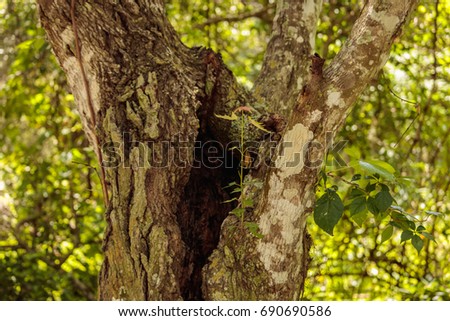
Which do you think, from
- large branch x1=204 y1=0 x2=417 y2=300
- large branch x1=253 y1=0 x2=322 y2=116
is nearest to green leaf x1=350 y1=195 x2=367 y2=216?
large branch x1=204 y1=0 x2=417 y2=300

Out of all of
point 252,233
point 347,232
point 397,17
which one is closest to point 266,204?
point 252,233

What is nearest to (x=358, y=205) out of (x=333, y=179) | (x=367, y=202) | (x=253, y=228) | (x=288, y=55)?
(x=367, y=202)

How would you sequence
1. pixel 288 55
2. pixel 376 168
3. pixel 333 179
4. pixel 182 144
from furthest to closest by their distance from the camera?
1. pixel 333 179
2. pixel 288 55
3. pixel 182 144
4. pixel 376 168

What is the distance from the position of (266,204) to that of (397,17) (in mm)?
604

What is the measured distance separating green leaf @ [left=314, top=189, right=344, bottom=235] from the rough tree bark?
0.13ft

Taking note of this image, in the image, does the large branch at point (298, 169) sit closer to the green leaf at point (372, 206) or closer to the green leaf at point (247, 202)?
the green leaf at point (247, 202)

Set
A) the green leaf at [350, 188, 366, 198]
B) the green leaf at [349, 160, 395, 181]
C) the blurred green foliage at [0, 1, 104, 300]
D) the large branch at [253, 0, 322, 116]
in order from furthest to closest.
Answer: the blurred green foliage at [0, 1, 104, 300], the large branch at [253, 0, 322, 116], the green leaf at [350, 188, 366, 198], the green leaf at [349, 160, 395, 181]

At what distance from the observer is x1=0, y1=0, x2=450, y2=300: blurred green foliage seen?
331cm

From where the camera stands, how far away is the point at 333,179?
3.30 meters

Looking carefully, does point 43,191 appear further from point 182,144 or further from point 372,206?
point 372,206

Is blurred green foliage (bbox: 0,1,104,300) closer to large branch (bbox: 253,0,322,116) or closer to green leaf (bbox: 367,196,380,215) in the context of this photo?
large branch (bbox: 253,0,322,116)

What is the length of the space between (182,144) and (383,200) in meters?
0.57

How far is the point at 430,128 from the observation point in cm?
353

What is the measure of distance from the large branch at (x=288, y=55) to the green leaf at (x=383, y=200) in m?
0.60
